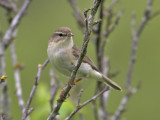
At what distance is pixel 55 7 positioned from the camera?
27.4ft

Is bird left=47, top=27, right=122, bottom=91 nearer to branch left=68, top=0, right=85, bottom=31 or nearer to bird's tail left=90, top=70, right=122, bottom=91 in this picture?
bird's tail left=90, top=70, right=122, bottom=91

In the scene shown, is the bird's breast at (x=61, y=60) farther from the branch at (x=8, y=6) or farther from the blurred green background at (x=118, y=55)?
the blurred green background at (x=118, y=55)

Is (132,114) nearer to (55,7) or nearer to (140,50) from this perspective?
(140,50)

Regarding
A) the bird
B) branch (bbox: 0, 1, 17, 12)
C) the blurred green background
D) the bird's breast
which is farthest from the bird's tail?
the blurred green background

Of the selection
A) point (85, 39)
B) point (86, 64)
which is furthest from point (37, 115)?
point (85, 39)

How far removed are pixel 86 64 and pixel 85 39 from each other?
144 centimetres

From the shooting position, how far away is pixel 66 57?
3.51m

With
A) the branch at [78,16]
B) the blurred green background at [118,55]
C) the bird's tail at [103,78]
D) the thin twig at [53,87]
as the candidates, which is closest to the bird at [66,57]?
the bird's tail at [103,78]

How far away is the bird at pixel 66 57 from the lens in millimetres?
3464

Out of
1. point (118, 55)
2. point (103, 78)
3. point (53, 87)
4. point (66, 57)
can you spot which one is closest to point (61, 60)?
point (66, 57)

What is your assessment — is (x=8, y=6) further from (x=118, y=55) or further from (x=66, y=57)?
(x=118, y=55)

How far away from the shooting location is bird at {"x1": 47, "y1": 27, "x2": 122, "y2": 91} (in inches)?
136

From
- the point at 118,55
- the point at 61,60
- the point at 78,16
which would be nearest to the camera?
the point at 61,60

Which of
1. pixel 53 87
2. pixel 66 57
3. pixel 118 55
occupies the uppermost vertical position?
pixel 66 57
